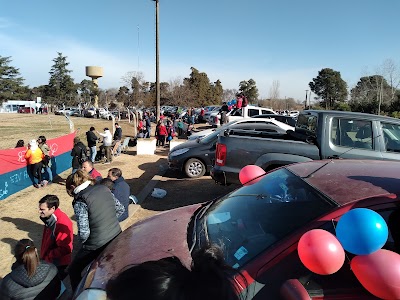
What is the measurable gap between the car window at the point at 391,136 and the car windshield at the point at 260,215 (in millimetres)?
3312

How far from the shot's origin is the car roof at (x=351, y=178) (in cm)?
213

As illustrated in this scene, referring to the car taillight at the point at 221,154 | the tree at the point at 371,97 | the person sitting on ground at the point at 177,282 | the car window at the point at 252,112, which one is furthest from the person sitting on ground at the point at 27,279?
the tree at the point at 371,97

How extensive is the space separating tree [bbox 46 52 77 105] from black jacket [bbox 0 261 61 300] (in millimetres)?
68802

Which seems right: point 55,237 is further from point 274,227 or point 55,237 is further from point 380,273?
point 380,273

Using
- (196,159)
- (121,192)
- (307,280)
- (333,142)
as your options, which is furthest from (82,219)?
(196,159)

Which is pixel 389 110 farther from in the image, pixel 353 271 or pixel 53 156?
pixel 353 271

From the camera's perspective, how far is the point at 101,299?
1.96 meters

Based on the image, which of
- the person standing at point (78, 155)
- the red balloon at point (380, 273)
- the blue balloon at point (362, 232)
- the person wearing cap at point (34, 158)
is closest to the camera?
the red balloon at point (380, 273)

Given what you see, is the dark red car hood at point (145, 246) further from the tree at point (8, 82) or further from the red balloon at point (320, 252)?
the tree at point (8, 82)

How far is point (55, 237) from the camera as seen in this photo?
12.2 feet

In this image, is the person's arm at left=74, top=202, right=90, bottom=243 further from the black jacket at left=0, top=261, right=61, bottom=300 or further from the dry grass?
the dry grass

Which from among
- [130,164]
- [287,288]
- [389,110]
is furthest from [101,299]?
[389,110]

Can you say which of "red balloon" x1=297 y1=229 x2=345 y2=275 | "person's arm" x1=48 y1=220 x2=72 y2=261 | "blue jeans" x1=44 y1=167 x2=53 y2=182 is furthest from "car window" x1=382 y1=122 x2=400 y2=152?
"blue jeans" x1=44 y1=167 x2=53 y2=182

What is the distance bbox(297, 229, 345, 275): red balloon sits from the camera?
169 cm
